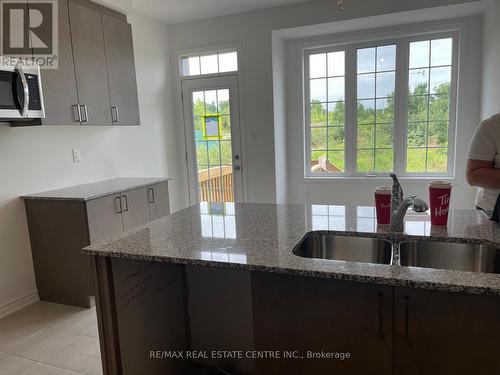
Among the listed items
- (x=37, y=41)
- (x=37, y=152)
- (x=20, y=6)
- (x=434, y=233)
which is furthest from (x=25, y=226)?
(x=434, y=233)

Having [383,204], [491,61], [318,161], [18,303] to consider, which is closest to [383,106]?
[318,161]

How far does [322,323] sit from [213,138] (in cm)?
371

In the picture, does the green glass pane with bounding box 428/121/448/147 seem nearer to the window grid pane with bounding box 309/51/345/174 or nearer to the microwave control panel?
the window grid pane with bounding box 309/51/345/174

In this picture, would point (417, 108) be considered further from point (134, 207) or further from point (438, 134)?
point (134, 207)

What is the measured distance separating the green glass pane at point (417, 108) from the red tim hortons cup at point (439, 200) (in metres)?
3.16

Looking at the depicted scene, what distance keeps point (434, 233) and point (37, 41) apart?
2.91 m

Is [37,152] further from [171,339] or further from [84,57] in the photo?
[171,339]

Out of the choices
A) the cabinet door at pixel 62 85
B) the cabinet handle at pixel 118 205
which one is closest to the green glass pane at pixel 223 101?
the cabinet door at pixel 62 85

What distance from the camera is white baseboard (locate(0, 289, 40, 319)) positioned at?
274cm

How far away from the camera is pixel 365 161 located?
15.2 feet

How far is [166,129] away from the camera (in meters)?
4.66

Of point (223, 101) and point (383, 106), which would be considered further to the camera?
point (223, 101)

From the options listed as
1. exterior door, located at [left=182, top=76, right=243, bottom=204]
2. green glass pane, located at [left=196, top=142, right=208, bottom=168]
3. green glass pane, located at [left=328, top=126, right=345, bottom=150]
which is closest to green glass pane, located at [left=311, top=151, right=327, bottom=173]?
green glass pane, located at [left=328, top=126, right=345, bottom=150]

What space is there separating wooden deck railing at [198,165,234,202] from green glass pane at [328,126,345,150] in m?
1.37
